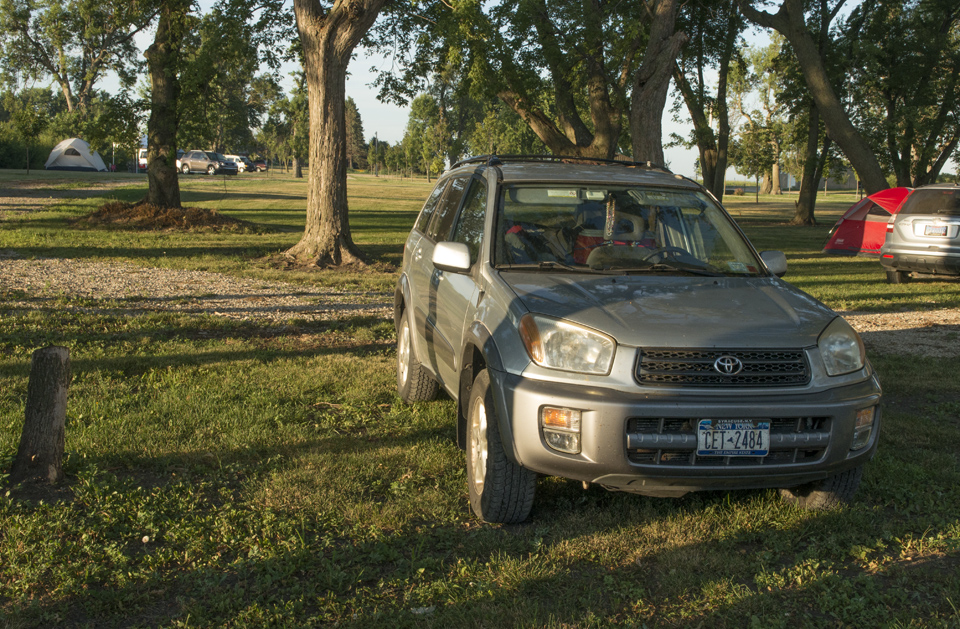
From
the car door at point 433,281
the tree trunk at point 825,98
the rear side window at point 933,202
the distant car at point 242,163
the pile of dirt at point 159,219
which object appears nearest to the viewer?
the car door at point 433,281

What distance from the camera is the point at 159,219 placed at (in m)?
20.3

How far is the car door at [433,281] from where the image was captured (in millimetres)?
5438

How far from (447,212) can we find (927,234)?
10.8m

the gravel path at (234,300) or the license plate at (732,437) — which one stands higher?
the license plate at (732,437)

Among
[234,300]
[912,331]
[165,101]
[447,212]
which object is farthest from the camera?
[165,101]

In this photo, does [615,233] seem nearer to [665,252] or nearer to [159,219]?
[665,252]

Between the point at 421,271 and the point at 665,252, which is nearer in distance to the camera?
the point at 665,252

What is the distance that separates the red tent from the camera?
55.3ft

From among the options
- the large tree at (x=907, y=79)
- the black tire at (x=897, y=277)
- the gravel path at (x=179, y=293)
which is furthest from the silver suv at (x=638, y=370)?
the large tree at (x=907, y=79)

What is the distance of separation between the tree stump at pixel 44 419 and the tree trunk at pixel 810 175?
3292 cm

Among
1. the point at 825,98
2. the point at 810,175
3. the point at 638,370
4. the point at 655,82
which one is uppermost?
the point at 825,98

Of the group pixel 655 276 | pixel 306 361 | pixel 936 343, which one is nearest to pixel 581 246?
pixel 655 276

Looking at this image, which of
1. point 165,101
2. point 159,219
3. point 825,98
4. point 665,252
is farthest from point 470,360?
point 825,98

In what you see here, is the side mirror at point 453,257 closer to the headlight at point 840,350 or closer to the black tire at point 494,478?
the black tire at point 494,478
